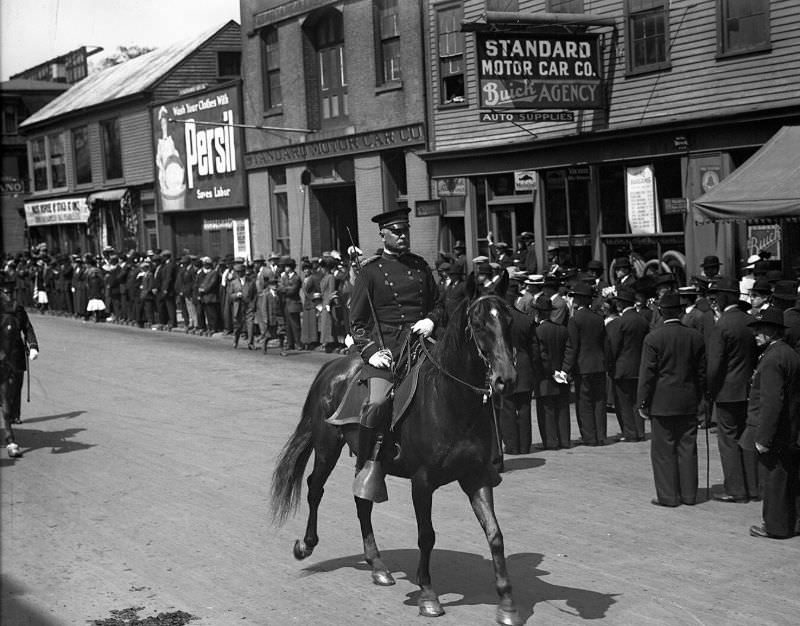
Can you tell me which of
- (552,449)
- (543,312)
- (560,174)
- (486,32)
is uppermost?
(486,32)

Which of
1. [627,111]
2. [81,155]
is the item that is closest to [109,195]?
[81,155]

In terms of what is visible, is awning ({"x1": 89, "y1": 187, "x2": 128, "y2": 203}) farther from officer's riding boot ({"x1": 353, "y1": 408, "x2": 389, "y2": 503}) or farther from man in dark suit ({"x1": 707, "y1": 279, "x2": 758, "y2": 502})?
officer's riding boot ({"x1": 353, "y1": 408, "x2": 389, "y2": 503})

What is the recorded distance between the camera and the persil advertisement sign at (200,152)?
35500 millimetres

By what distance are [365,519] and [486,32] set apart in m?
12.8

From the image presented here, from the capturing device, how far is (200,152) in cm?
3778

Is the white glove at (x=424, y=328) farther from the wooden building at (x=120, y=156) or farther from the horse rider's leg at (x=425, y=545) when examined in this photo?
the wooden building at (x=120, y=156)

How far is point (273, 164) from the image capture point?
33594 millimetres

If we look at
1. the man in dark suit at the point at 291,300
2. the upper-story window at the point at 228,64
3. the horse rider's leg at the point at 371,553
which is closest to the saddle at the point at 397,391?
the horse rider's leg at the point at 371,553

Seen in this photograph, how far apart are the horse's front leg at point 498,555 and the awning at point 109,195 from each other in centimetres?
3853

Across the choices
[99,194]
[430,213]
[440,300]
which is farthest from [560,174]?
[99,194]

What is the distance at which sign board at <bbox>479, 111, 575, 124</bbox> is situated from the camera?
20.7 m

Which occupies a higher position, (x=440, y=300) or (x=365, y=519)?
(x=440, y=300)

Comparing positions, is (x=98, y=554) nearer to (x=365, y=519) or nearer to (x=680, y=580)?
(x=365, y=519)

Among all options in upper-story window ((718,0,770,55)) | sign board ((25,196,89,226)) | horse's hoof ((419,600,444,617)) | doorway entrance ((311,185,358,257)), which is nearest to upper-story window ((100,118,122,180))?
sign board ((25,196,89,226))
